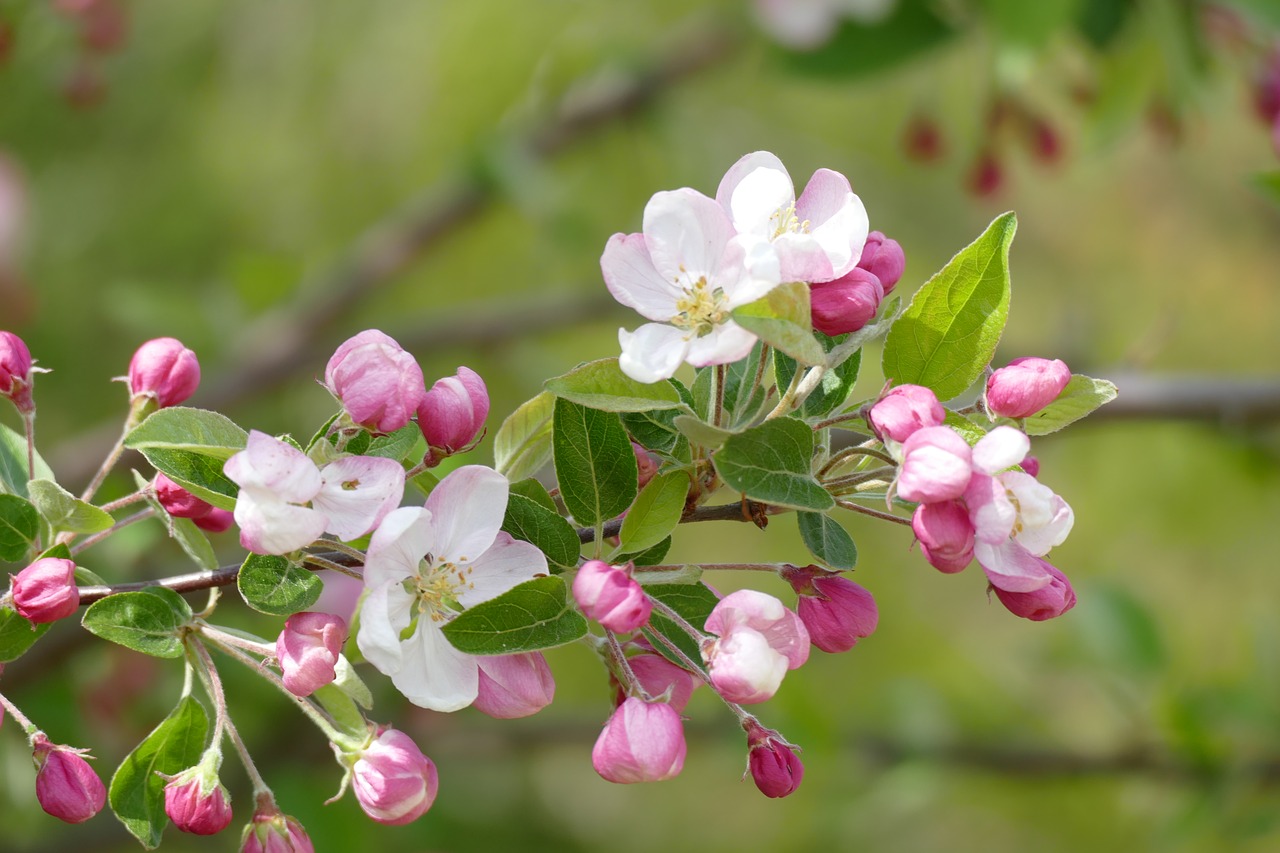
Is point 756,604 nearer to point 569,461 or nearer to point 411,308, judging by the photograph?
point 569,461

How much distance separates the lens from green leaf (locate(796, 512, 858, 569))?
60 cm

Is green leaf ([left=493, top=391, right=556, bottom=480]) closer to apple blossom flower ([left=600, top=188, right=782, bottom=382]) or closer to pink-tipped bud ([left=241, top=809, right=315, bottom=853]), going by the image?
apple blossom flower ([left=600, top=188, right=782, bottom=382])

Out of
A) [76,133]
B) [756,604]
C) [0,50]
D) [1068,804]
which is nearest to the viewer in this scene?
[756,604]

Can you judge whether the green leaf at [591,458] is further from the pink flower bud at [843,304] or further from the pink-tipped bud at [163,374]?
the pink-tipped bud at [163,374]

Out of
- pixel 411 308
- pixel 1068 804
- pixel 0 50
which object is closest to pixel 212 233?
pixel 411 308

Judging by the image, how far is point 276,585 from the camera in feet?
1.88

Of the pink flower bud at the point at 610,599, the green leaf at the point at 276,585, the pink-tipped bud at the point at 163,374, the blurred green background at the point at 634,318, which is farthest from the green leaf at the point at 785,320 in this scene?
A: the blurred green background at the point at 634,318

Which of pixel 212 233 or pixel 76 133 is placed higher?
pixel 76 133

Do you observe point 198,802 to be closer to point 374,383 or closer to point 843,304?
point 374,383

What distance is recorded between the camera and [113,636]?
0.60 metres

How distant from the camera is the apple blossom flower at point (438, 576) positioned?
1.77ft

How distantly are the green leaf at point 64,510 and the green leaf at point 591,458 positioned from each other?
246 millimetres

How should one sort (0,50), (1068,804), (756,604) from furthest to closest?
(1068,804), (0,50), (756,604)

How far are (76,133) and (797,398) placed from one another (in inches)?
97.6
